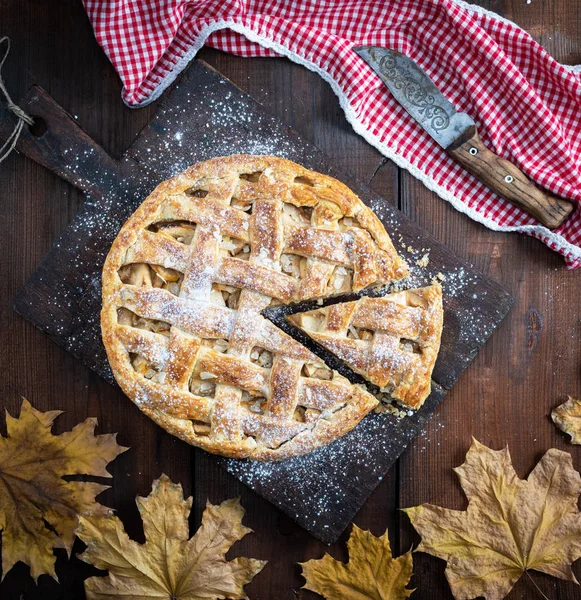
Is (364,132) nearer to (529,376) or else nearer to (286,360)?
(286,360)

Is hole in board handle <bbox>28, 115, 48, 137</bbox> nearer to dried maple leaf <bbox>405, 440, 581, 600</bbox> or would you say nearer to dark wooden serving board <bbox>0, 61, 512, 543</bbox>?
dark wooden serving board <bbox>0, 61, 512, 543</bbox>

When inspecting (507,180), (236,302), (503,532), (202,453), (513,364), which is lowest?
(202,453)

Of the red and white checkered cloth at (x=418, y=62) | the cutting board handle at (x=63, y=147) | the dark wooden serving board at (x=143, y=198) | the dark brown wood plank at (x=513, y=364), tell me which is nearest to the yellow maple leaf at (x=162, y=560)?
the dark wooden serving board at (x=143, y=198)

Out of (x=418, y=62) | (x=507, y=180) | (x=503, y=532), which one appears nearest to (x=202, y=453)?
(x=503, y=532)

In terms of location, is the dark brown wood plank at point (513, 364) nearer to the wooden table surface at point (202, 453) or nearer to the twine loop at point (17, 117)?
the wooden table surface at point (202, 453)

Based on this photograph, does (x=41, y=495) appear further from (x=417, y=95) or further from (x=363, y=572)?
(x=417, y=95)

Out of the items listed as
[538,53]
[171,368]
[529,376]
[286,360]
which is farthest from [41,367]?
[538,53]
